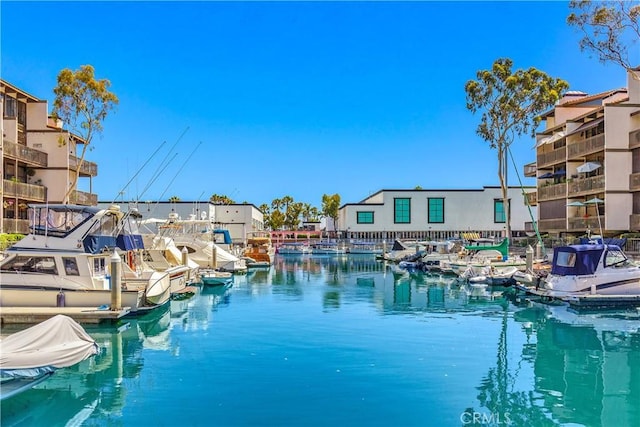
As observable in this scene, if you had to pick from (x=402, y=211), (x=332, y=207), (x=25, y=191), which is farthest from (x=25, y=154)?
(x=332, y=207)

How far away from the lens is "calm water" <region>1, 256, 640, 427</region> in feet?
36.5

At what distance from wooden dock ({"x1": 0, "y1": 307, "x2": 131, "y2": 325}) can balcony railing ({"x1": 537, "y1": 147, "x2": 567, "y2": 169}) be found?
45.9 metres

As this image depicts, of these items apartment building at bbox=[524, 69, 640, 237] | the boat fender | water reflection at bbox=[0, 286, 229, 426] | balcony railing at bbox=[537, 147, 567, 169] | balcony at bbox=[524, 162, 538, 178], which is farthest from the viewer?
balcony at bbox=[524, 162, 538, 178]

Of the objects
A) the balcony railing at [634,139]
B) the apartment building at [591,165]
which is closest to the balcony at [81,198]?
the apartment building at [591,165]

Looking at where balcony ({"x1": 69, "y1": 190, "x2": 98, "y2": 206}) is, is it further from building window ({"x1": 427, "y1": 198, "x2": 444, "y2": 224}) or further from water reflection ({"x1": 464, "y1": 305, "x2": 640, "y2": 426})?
building window ({"x1": 427, "y1": 198, "x2": 444, "y2": 224})

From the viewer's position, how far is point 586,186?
47.3 metres

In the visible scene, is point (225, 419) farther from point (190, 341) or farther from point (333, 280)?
point (333, 280)

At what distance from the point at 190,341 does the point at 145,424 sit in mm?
7662

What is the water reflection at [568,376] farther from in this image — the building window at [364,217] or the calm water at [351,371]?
the building window at [364,217]

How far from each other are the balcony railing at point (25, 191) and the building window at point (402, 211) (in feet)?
196

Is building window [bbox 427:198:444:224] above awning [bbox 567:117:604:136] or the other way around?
the other way around

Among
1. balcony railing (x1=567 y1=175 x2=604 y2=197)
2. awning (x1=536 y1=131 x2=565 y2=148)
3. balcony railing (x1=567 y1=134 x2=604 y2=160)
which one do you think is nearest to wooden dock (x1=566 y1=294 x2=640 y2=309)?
balcony railing (x1=567 y1=175 x2=604 y2=197)

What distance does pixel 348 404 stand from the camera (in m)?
11.7

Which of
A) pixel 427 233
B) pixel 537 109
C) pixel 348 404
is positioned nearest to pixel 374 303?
pixel 348 404
